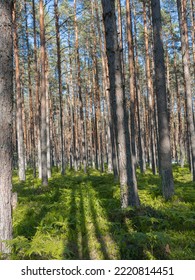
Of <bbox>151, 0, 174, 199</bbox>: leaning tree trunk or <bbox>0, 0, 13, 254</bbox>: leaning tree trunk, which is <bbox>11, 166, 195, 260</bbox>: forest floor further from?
<bbox>151, 0, 174, 199</bbox>: leaning tree trunk

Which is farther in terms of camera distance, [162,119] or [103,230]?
[162,119]

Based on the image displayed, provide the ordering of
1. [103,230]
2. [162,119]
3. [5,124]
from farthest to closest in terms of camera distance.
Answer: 1. [162,119]
2. [103,230]
3. [5,124]

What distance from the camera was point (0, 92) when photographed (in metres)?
4.46

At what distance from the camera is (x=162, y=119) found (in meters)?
9.06

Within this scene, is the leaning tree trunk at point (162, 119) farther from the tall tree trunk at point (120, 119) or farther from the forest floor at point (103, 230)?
the tall tree trunk at point (120, 119)

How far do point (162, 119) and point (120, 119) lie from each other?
2.03 meters

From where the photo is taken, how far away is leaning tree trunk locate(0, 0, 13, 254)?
4.37 metres

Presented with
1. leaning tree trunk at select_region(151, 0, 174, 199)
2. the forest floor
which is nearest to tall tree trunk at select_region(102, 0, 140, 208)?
the forest floor

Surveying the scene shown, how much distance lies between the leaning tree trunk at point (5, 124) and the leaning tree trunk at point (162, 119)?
5.59 metres

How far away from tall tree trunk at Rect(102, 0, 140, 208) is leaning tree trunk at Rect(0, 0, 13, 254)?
356 cm

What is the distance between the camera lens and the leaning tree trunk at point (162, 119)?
29.2ft

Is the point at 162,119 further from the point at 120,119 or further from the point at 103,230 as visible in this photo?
the point at 103,230

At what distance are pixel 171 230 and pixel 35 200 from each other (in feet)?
16.8

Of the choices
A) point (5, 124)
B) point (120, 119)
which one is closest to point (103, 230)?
point (120, 119)
